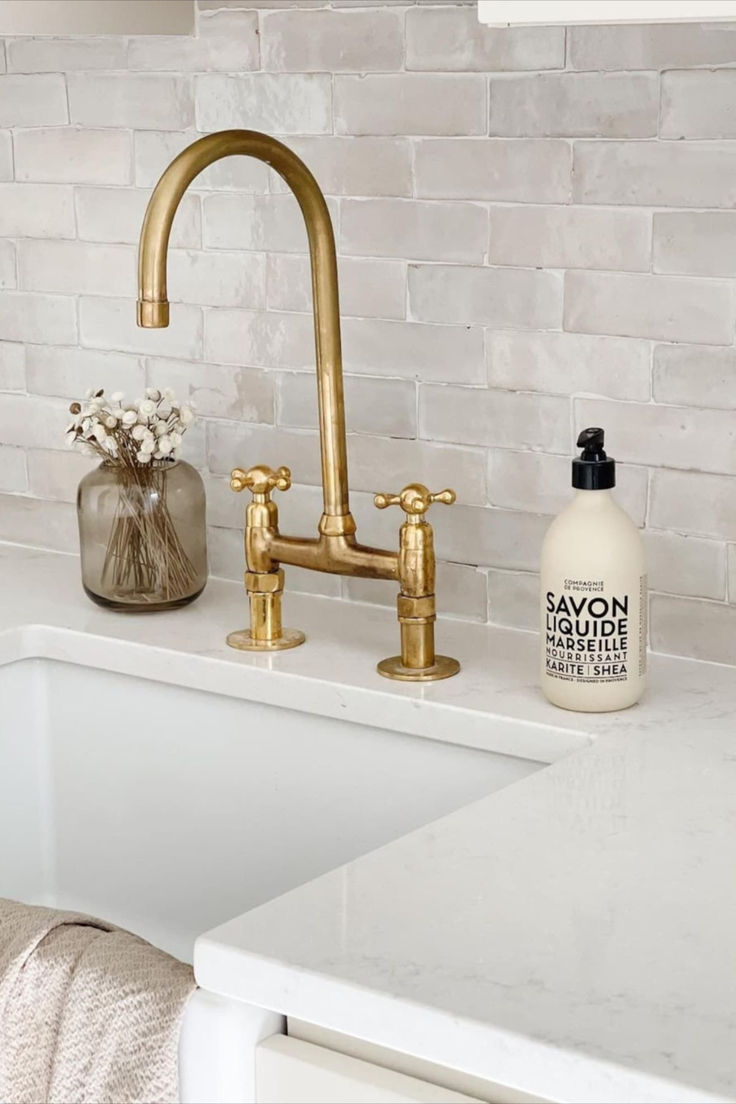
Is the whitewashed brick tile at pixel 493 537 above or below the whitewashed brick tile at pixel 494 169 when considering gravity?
below

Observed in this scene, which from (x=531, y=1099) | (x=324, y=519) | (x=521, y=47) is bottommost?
(x=531, y=1099)

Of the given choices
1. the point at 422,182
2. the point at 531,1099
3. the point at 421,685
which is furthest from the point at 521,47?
the point at 531,1099

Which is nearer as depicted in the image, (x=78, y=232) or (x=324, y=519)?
(x=324, y=519)

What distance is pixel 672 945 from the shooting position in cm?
93

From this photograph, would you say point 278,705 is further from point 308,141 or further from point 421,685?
point 308,141

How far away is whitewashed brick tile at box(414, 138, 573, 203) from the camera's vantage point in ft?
4.78

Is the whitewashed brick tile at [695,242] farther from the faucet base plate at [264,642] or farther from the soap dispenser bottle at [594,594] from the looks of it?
the faucet base plate at [264,642]

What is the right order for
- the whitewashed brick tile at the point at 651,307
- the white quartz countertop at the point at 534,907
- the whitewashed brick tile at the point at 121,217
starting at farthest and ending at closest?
the whitewashed brick tile at the point at 121,217 → the whitewashed brick tile at the point at 651,307 → the white quartz countertop at the point at 534,907

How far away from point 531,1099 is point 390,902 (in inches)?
6.9

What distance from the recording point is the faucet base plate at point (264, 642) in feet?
4.94

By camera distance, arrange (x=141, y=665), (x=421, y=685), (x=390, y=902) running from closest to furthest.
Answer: (x=390, y=902)
(x=421, y=685)
(x=141, y=665)

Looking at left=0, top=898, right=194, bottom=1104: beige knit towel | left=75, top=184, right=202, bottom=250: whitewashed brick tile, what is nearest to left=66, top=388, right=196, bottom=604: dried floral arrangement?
left=75, top=184, right=202, bottom=250: whitewashed brick tile

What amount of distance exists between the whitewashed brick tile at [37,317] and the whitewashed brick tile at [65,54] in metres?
0.25

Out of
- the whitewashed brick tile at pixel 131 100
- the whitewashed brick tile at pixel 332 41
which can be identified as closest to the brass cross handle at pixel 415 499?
the whitewashed brick tile at pixel 332 41
